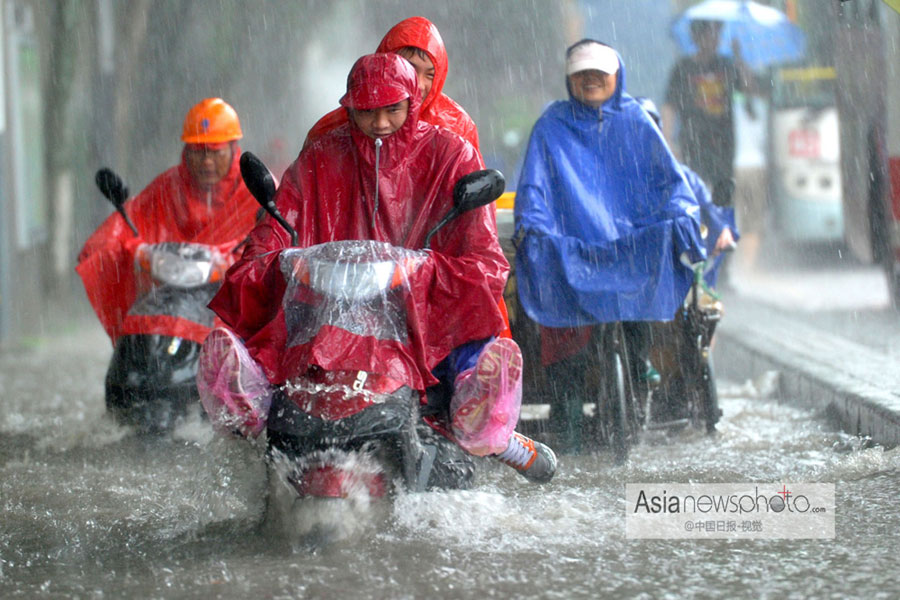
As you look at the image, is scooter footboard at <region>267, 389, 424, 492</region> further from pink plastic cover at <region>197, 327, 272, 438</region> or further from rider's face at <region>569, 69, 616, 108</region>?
rider's face at <region>569, 69, 616, 108</region>

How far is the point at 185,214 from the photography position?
7301 millimetres

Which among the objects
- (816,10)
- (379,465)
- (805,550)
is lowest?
(805,550)

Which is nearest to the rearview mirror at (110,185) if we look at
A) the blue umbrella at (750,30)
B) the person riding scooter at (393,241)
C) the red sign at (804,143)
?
the person riding scooter at (393,241)

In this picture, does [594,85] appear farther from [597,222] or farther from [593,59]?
[597,222]

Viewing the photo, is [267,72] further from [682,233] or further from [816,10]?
[682,233]

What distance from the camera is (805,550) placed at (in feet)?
14.9

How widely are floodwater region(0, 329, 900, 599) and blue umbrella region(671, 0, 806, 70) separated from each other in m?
8.98

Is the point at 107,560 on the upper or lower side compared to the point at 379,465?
lower

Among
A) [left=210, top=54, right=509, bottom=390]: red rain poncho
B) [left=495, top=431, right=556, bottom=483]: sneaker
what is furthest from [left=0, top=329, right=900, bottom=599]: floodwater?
[left=210, top=54, right=509, bottom=390]: red rain poncho

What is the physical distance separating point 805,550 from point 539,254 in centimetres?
218

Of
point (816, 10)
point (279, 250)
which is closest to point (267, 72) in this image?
point (816, 10)

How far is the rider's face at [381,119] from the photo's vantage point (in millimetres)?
4812

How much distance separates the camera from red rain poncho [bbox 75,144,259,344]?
22.5ft

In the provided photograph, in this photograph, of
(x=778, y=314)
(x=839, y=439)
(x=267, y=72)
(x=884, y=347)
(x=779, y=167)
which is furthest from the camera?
(x=267, y=72)
